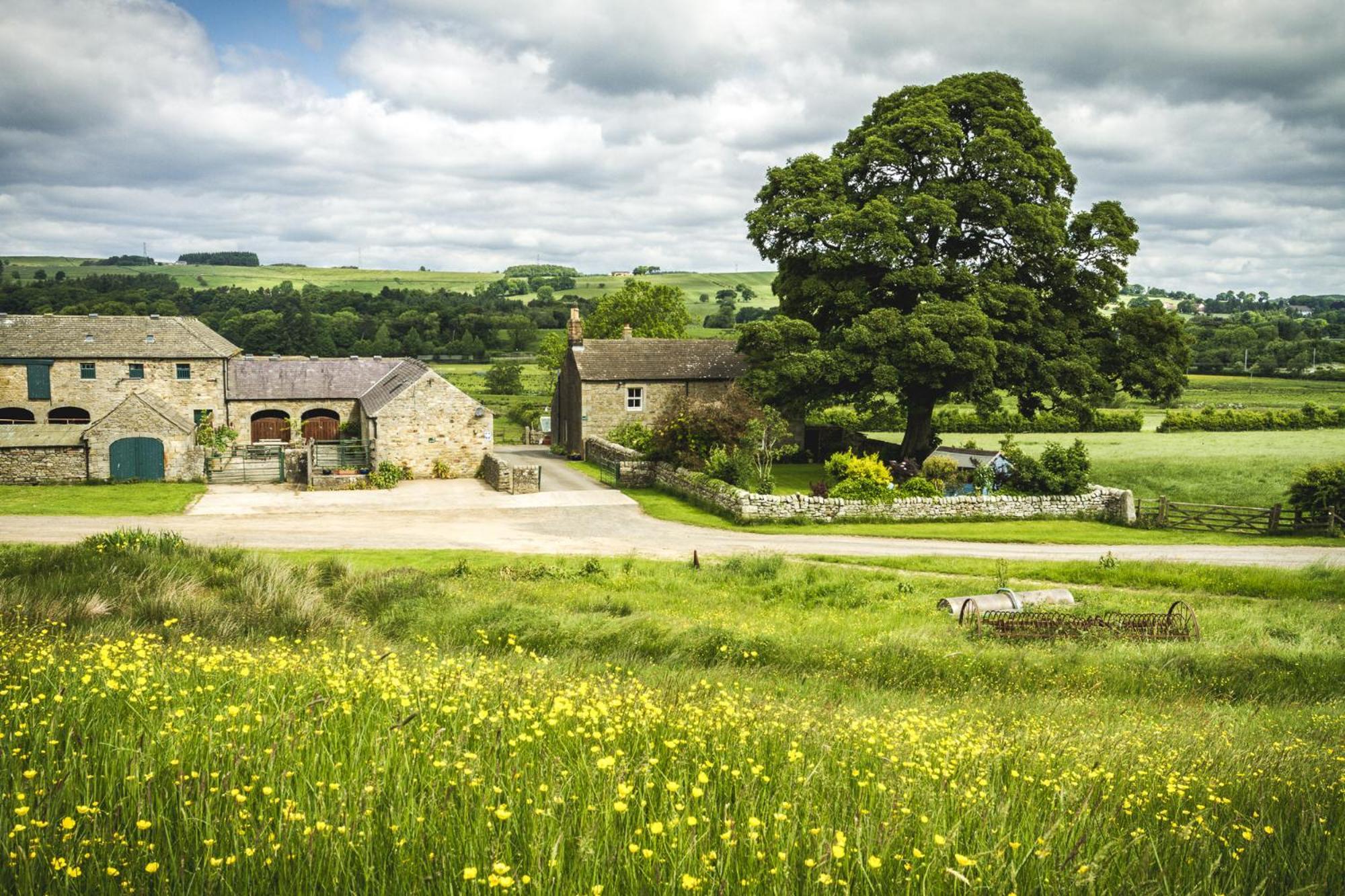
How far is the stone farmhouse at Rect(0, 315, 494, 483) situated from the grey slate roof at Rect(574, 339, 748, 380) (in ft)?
28.3

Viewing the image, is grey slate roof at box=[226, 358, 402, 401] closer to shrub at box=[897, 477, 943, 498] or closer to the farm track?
the farm track

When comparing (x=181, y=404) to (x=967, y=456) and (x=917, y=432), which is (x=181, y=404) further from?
(x=967, y=456)

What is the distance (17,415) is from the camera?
143ft

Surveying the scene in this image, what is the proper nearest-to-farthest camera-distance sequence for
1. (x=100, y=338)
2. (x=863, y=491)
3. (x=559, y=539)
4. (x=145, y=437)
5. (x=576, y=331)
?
(x=559, y=539), (x=863, y=491), (x=145, y=437), (x=100, y=338), (x=576, y=331)

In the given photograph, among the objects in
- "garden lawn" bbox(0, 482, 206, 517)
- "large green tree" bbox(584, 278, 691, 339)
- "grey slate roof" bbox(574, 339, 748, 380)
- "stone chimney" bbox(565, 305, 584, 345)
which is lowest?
"garden lawn" bbox(0, 482, 206, 517)

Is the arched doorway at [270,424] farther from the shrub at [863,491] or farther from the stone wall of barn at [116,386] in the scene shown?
the shrub at [863,491]

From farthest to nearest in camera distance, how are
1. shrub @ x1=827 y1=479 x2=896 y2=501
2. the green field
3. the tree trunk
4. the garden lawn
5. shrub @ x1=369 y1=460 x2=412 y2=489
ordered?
1. the green field
2. the tree trunk
3. shrub @ x1=369 y1=460 x2=412 y2=489
4. shrub @ x1=827 y1=479 x2=896 y2=501
5. the garden lawn

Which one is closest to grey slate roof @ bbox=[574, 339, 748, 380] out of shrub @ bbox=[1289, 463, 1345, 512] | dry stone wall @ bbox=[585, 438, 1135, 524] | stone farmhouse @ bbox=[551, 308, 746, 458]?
stone farmhouse @ bbox=[551, 308, 746, 458]

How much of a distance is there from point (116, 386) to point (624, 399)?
83.7 ft

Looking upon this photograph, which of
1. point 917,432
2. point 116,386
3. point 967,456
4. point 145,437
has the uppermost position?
point 116,386

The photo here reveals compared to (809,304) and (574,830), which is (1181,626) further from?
(809,304)

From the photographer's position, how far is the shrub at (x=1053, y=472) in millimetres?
31797

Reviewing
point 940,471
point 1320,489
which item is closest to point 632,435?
point 940,471

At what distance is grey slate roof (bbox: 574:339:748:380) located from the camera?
4619 cm
